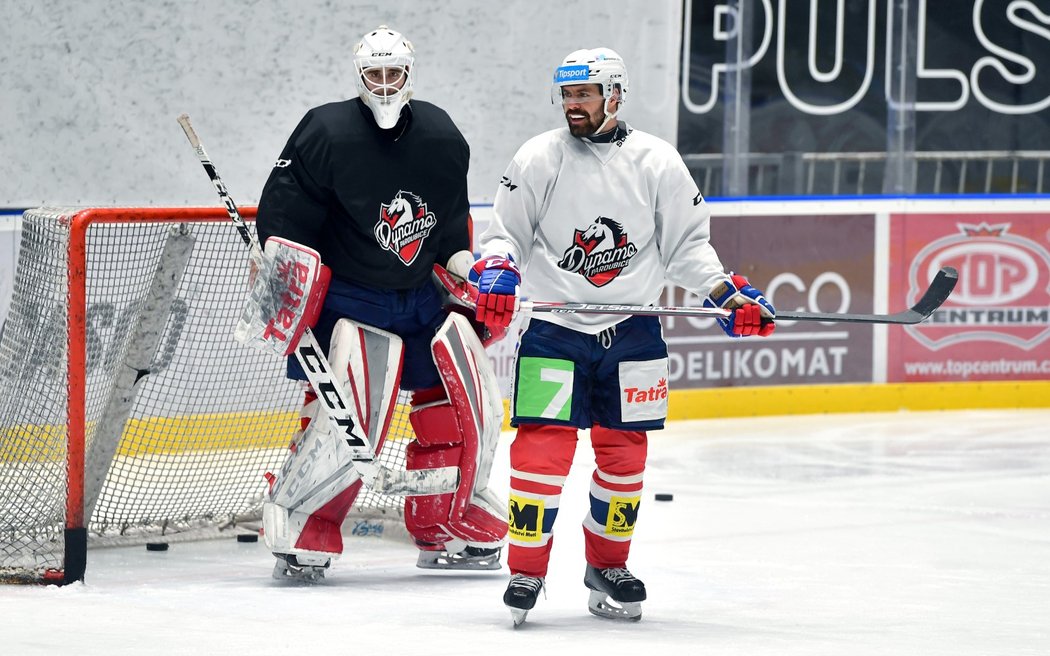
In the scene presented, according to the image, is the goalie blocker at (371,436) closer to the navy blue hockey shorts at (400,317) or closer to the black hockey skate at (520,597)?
the navy blue hockey shorts at (400,317)

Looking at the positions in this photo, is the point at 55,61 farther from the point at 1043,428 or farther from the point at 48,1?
the point at 1043,428

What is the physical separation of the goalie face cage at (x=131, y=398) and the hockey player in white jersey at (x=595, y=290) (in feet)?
3.24

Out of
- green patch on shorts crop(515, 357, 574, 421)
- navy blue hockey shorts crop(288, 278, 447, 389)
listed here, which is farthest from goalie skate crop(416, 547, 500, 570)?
green patch on shorts crop(515, 357, 574, 421)

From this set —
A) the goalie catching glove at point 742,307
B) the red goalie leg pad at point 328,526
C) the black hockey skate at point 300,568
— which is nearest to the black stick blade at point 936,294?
the goalie catching glove at point 742,307

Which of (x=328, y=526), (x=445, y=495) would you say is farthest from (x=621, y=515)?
(x=328, y=526)

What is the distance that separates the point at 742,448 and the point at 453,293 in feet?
7.64

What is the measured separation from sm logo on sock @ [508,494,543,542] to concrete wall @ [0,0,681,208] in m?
2.65

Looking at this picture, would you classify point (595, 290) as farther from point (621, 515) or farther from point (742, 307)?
point (621, 515)

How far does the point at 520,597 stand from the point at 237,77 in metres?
3.02

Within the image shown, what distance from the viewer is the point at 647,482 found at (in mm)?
5379

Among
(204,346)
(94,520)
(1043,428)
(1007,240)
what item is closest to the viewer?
(94,520)

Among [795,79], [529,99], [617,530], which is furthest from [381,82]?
[795,79]

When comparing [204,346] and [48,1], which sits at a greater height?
[48,1]

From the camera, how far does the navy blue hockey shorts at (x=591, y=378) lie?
340 centimetres
